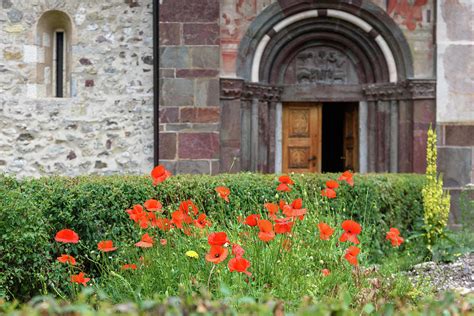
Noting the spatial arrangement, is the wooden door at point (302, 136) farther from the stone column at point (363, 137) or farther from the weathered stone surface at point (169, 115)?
the weathered stone surface at point (169, 115)

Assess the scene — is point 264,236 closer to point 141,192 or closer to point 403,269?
point 141,192

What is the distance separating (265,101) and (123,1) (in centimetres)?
258

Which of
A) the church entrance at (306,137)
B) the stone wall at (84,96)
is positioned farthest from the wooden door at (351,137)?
the stone wall at (84,96)

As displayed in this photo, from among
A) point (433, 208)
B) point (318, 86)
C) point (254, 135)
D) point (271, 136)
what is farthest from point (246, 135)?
point (433, 208)

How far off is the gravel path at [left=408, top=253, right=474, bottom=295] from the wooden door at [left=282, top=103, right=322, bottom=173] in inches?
182

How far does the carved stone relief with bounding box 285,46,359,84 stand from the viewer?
1082 cm

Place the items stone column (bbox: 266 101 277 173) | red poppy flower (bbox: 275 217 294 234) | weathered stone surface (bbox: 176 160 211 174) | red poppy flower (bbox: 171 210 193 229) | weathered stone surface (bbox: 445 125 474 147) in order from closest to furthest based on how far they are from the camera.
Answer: red poppy flower (bbox: 275 217 294 234) → red poppy flower (bbox: 171 210 193 229) → weathered stone surface (bbox: 176 160 211 174) → weathered stone surface (bbox: 445 125 474 147) → stone column (bbox: 266 101 277 173)

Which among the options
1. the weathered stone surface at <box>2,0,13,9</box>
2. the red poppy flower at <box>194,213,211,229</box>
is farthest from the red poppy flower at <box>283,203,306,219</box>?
the weathered stone surface at <box>2,0,13,9</box>

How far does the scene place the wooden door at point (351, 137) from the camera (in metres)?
11.1

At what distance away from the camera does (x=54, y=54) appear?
10.5 meters

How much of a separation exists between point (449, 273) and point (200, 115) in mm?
4651

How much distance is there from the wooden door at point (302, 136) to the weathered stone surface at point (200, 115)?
1.67 metres

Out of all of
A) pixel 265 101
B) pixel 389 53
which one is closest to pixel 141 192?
pixel 265 101

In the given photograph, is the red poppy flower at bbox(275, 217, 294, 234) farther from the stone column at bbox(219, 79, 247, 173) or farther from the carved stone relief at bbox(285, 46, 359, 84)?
the carved stone relief at bbox(285, 46, 359, 84)
